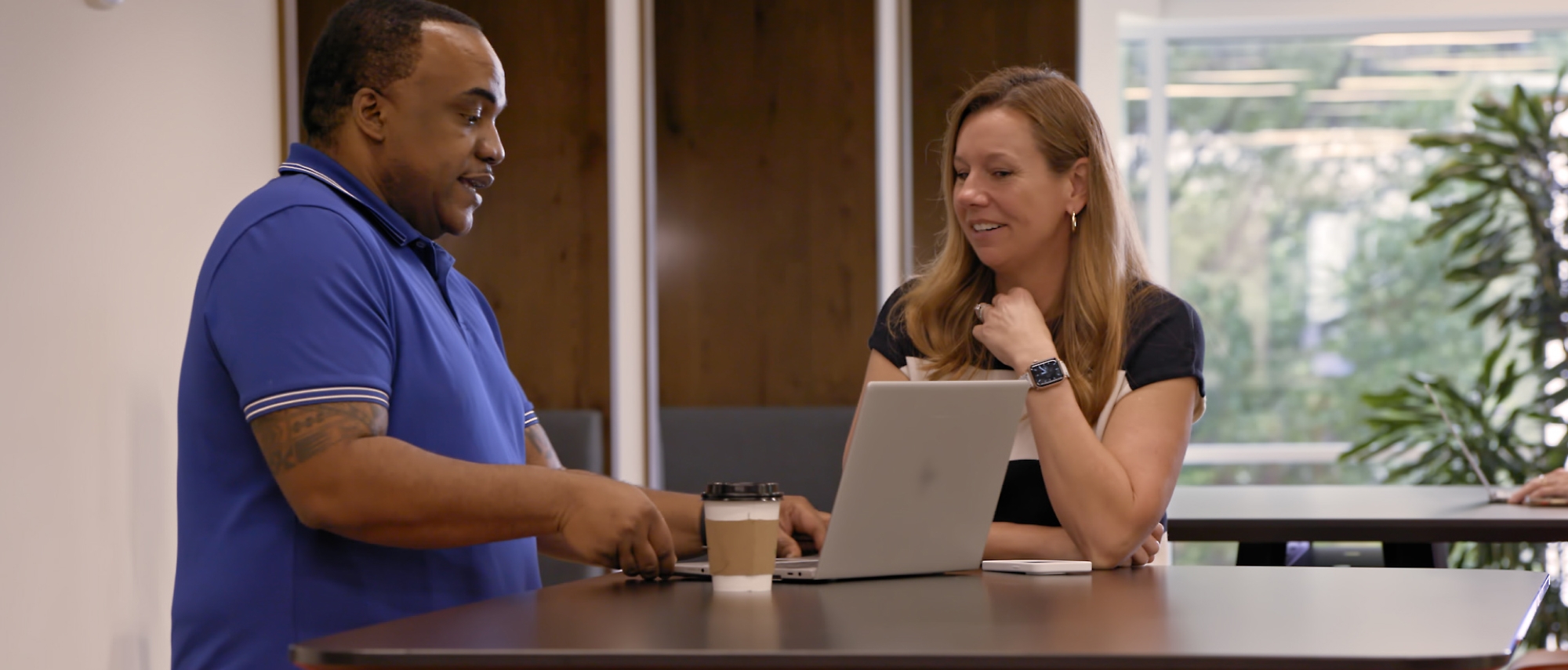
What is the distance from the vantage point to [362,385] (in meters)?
1.32

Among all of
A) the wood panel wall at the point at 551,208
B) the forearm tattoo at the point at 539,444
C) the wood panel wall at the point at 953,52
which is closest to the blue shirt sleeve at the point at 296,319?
the forearm tattoo at the point at 539,444

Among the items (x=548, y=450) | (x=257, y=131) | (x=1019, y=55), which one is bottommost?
(x=548, y=450)

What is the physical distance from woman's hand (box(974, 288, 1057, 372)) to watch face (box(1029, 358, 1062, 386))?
0.01 m

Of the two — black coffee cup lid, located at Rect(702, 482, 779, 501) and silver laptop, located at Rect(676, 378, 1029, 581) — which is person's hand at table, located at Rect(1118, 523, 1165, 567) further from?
black coffee cup lid, located at Rect(702, 482, 779, 501)

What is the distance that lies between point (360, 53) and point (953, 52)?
260 cm

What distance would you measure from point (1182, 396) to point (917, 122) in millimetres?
2263

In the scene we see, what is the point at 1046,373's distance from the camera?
5.68 ft

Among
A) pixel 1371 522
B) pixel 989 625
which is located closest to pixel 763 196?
pixel 1371 522

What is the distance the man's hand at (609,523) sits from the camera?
1.33 m

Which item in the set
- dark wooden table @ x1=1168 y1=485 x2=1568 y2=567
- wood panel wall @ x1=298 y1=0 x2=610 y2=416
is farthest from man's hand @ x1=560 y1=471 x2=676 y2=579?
wood panel wall @ x1=298 y1=0 x2=610 y2=416

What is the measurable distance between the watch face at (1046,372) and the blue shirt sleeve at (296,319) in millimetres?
790

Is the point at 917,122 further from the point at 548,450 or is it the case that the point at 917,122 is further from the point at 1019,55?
the point at 548,450

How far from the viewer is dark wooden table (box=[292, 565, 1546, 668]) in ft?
3.28

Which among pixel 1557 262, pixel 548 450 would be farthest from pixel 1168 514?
pixel 1557 262
